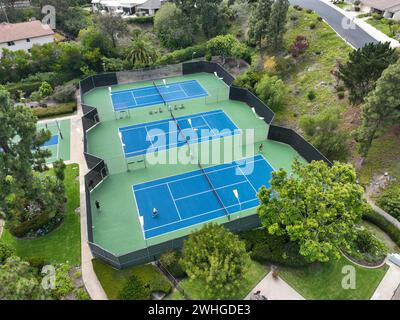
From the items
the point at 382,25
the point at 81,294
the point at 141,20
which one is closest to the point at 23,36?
the point at 141,20

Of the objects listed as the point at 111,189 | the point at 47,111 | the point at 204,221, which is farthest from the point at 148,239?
the point at 47,111

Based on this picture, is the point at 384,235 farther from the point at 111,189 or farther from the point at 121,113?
the point at 121,113

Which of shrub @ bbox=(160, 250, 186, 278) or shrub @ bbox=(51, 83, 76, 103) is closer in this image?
shrub @ bbox=(160, 250, 186, 278)

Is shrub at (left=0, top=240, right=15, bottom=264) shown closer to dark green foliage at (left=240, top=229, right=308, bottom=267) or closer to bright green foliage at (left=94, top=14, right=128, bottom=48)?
dark green foliage at (left=240, top=229, right=308, bottom=267)

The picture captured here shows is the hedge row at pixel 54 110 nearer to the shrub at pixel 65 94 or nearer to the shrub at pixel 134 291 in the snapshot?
the shrub at pixel 65 94

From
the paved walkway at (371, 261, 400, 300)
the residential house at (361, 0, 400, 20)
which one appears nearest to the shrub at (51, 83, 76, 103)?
the paved walkway at (371, 261, 400, 300)

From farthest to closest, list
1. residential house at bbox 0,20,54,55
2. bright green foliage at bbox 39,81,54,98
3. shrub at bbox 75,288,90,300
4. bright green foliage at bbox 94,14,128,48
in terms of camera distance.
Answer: bright green foliage at bbox 94,14,128,48, residential house at bbox 0,20,54,55, bright green foliage at bbox 39,81,54,98, shrub at bbox 75,288,90,300
